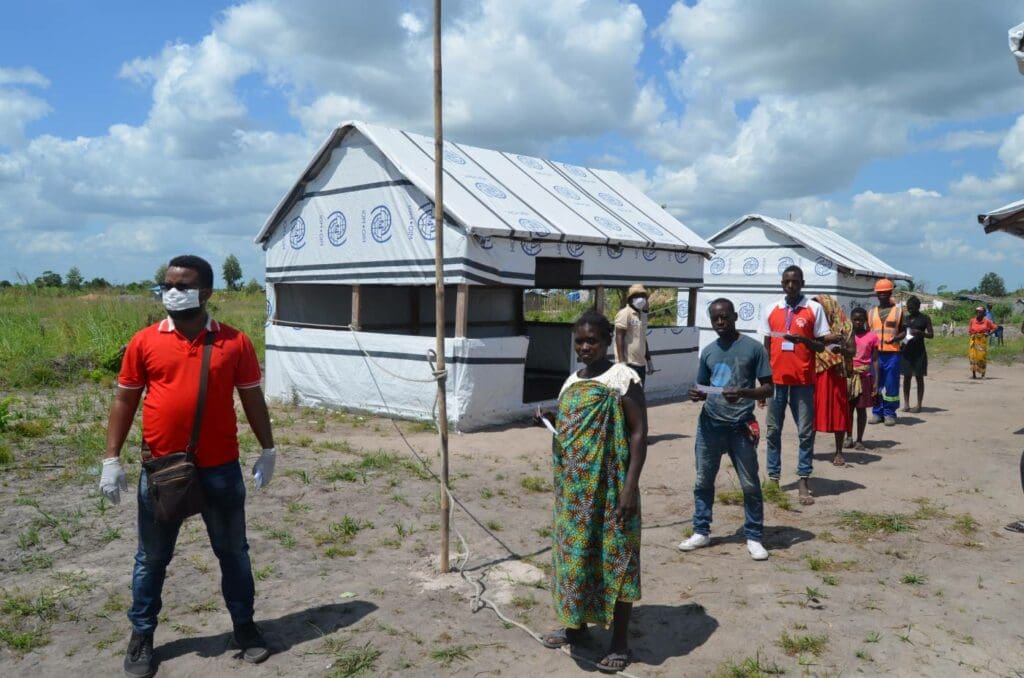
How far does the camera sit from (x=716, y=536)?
538 cm

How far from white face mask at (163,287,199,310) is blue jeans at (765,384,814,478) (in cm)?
451

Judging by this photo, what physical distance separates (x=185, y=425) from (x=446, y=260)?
6.27m

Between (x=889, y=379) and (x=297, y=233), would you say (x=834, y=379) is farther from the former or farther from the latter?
(x=297, y=233)

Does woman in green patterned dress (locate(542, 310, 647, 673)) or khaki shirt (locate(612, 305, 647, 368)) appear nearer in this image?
woman in green patterned dress (locate(542, 310, 647, 673))

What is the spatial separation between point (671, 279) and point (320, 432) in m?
Answer: 6.25

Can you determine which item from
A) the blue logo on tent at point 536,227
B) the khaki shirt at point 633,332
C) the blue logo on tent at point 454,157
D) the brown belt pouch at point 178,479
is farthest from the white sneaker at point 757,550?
the blue logo on tent at point 454,157

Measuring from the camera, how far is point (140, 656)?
347cm

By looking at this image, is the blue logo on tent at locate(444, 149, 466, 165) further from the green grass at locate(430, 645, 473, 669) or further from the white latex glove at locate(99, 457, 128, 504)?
the green grass at locate(430, 645, 473, 669)

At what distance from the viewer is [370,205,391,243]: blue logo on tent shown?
1027 cm

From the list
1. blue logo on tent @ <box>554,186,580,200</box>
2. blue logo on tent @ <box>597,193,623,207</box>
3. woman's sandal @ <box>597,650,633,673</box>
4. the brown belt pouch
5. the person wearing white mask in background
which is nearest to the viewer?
the brown belt pouch

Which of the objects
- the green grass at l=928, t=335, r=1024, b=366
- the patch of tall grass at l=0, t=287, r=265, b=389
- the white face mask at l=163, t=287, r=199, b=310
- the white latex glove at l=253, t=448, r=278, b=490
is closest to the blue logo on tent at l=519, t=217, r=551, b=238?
the white latex glove at l=253, t=448, r=278, b=490

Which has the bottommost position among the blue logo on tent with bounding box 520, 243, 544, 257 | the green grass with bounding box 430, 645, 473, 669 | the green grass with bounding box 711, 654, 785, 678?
the green grass with bounding box 430, 645, 473, 669

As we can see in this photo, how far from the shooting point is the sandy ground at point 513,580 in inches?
142

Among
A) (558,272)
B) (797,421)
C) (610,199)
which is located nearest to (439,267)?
(797,421)
